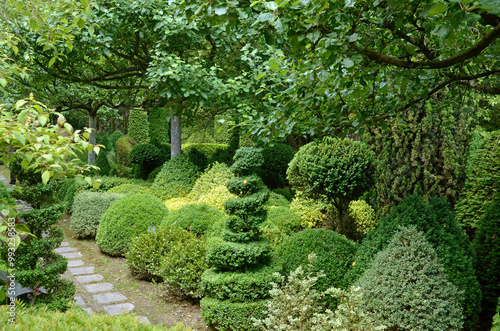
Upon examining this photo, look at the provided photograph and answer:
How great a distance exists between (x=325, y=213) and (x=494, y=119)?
9.99 m

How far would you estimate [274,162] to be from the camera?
1042 cm

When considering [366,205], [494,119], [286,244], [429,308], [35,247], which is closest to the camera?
[429,308]

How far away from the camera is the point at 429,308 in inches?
146

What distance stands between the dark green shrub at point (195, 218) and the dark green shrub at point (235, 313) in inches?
82.6

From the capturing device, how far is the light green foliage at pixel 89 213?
8961 mm

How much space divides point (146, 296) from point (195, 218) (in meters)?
1.56

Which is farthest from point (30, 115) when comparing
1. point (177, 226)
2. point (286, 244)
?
point (177, 226)

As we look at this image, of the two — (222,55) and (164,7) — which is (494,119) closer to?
(222,55)

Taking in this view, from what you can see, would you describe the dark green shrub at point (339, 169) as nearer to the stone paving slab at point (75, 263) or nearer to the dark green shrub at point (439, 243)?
the dark green shrub at point (439, 243)

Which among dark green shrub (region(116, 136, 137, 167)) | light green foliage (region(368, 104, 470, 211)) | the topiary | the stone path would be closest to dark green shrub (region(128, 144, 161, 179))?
dark green shrub (region(116, 136, 137, 167))

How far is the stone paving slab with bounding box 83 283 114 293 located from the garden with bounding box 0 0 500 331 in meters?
0.05

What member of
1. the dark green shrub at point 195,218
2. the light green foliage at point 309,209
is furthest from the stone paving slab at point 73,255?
the light green foliage at point 309,209

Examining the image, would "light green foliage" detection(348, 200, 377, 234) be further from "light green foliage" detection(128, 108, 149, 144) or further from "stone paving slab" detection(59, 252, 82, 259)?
"light green foliage" detection(128, 108, 149, 144)

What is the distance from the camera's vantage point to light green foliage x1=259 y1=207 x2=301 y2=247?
21.0 feet
